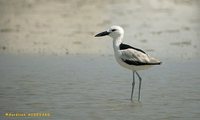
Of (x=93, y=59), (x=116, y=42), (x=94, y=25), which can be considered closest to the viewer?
(x=116, y=42)

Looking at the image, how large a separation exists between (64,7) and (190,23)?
406cm

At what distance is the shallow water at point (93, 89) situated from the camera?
867cm

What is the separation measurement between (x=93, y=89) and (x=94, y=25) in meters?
7.35

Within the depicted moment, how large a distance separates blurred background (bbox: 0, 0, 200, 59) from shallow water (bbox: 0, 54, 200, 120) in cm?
132

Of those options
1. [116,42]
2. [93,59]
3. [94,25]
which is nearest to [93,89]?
[116,42]

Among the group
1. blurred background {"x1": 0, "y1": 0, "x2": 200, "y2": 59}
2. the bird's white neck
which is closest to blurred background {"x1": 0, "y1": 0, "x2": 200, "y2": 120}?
blurred background {"x1": 0, "y1": 0, "x2": 200, "y2": 59}

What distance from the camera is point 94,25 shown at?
1750cm

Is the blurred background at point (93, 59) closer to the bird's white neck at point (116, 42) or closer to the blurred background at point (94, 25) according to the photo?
the blurred background at point (94, 25)

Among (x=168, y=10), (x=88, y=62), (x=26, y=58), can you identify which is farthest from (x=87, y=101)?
(x=168, y=10)

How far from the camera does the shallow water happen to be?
8.67m

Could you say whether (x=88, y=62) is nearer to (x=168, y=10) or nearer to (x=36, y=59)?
(x=36, y=59)

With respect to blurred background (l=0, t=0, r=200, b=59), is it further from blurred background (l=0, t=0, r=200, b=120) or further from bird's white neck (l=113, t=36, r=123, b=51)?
bird's white neck (l=113, t=36, r=123, b=51)

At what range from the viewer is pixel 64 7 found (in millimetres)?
18984

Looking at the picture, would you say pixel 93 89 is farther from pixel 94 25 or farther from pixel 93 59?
pixel 94 25
